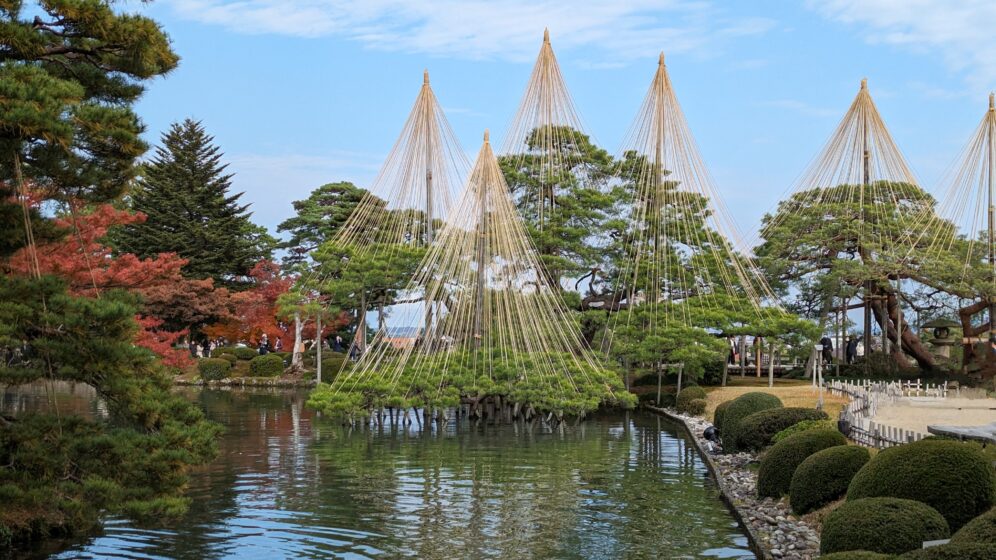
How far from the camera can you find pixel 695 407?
2775 centimetres

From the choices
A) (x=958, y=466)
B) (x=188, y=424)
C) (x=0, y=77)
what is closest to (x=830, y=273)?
(x=958, y=466)

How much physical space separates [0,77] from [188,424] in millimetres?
3930

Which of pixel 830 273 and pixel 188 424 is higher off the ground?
pixel 830 273

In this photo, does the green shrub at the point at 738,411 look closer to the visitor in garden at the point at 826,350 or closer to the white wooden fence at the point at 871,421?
the white wooden fence at the point at 871,421

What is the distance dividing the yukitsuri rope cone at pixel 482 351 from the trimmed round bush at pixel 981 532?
16798mm

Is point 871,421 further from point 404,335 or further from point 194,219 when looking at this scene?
point 194,219

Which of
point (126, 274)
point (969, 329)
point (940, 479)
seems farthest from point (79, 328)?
point (969, 329)

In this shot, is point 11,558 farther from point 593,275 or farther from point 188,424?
point 593,275

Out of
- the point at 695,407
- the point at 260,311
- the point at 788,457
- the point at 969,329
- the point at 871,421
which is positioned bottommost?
the point at 695,407

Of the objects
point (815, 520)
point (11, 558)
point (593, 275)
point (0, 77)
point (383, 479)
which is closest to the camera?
point (0, 77)

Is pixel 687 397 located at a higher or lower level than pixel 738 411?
lower

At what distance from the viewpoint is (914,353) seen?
3641 centimetres

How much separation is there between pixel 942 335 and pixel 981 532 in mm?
33557

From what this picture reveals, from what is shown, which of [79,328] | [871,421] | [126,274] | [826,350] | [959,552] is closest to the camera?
[959,552]
